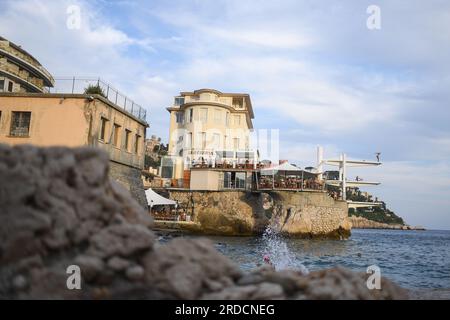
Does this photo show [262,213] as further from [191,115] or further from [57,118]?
[57,118]

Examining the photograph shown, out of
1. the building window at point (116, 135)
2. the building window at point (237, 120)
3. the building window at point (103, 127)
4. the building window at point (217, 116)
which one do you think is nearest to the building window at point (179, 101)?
the building window at point (217, 116)

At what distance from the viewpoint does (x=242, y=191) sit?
158 ft

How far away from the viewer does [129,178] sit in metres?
29.1

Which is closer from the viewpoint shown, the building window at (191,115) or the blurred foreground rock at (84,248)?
the blurred foreground rock at (84,248)

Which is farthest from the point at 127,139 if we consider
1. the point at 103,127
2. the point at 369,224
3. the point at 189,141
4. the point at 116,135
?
the point at 369,224

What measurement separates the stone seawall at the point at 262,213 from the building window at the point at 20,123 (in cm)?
2497

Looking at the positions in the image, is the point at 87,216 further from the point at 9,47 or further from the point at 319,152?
the point at 319,152

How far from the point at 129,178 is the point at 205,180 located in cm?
2105

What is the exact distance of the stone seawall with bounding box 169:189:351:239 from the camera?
44.1 m

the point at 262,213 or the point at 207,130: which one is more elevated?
the point at 207,130

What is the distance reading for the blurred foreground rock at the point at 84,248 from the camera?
185 inches

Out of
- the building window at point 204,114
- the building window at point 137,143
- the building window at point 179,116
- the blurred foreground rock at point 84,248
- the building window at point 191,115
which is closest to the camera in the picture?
the blurred foreground rock at point 84,248

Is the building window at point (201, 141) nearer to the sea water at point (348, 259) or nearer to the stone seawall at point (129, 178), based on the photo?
the sea water at point (348, 259)
